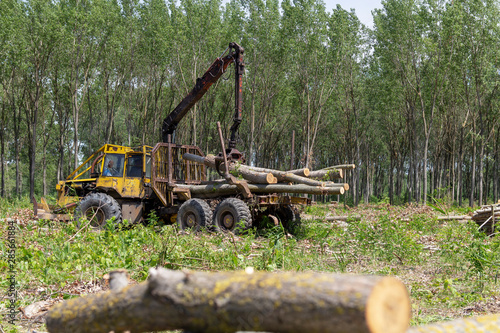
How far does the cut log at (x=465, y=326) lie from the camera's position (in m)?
2.34

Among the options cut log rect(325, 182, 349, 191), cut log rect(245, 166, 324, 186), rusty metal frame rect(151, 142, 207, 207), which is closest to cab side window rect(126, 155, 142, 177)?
rusty metal frame rect(151, 142, 207, 207)

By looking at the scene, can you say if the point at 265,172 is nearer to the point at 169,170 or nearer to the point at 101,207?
the point at 169,170

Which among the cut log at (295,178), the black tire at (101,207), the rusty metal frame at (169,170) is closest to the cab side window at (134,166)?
the rusty metal frame at (169,170)

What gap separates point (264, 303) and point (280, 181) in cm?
Result: 980

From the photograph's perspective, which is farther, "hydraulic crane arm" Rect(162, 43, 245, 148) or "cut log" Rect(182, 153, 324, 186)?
"hydraulic crane arm" Rect(162, 43, 245, 148)

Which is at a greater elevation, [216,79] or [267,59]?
[267,59]

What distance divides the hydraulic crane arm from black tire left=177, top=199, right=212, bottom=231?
2.21m

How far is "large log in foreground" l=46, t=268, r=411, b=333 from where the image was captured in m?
1.84

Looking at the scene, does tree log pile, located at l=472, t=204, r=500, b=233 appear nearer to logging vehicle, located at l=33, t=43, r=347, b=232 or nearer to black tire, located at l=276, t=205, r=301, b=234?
logging vehicle, located at l=33, t=43, r=347, b=232

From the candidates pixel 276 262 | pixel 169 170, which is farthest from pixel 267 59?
pixel 276 262

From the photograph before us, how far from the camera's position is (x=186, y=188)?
12.8 meters

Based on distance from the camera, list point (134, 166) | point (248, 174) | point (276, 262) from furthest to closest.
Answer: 1. point (134, 166)
2. point (248, 174)
3. point (276, 262)

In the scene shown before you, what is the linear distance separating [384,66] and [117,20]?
17809 mm

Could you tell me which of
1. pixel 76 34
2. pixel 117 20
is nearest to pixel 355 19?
pixel 117 20
